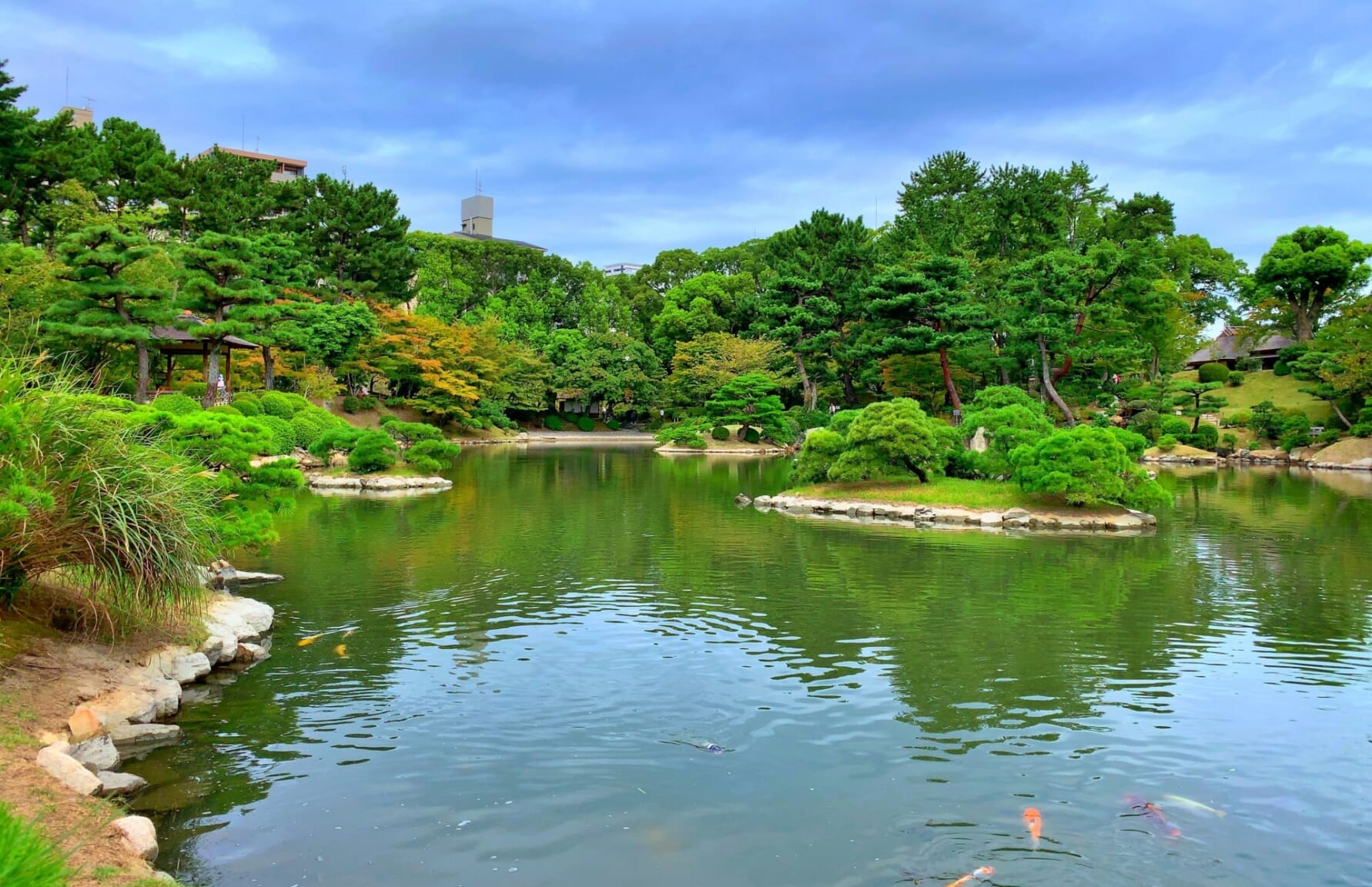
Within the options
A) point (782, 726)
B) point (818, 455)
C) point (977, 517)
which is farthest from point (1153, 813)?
point (818, 455)

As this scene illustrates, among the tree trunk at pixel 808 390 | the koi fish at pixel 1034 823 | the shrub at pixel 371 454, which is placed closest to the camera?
the koi fish at pixel 1034 823

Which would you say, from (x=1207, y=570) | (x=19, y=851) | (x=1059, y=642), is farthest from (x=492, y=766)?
(x=1207, y=570)

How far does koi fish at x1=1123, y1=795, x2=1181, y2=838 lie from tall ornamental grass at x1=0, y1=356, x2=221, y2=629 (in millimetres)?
7102

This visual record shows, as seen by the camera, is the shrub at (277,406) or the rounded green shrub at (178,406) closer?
the rounded green shrub at (178,406)

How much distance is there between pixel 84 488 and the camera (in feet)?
21.2

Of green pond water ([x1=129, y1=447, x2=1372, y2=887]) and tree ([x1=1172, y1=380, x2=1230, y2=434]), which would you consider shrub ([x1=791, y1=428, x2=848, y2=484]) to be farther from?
tree ([x1=1172, y1=380, x2=1230, y2=434])

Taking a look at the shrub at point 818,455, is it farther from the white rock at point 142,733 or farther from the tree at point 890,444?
the white rock at point 142,733

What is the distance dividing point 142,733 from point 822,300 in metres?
36.0

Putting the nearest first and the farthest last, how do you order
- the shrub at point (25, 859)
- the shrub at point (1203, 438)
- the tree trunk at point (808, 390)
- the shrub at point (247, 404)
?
the shrub at point (25, 859)
the shrub at point (247, 404)
the shrub at point (1203, 438)
the tree trunk at point (808, 390)

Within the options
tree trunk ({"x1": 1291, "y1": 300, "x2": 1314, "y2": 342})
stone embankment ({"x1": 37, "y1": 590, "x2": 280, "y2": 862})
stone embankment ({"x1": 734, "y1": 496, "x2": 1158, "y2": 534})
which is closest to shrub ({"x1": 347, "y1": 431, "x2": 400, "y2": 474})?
stone embankment ({"x1": 734, "y1": 496, "x2": 1158, "y2": 534})

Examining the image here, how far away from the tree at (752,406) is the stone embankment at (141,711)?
111ft

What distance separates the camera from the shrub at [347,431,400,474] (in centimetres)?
2412

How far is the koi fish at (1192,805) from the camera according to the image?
5.43 metres

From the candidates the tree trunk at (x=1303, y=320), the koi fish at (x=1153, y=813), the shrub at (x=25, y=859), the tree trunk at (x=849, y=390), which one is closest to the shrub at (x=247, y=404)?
the shrub at (x=25, y=859)
